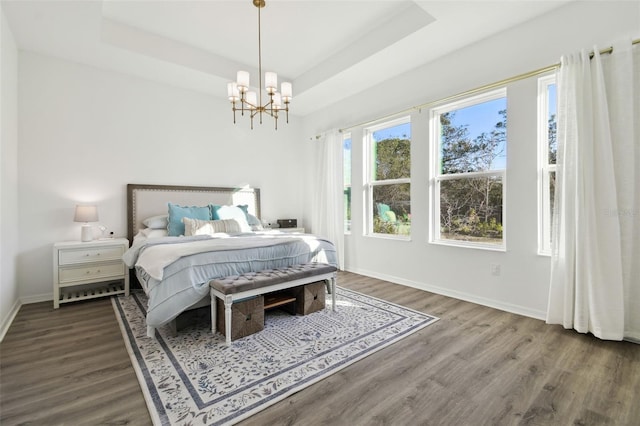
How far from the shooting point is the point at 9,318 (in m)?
2.75

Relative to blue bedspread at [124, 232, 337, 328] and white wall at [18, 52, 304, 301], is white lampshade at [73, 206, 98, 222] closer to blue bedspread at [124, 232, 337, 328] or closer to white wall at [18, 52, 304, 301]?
white wall at [18, 52, 304, 301]

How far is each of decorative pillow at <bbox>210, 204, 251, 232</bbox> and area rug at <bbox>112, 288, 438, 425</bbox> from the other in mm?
1365

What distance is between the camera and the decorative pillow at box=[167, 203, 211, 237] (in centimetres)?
368

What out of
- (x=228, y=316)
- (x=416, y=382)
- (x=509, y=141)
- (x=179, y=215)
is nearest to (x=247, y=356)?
(x=228, y=316)

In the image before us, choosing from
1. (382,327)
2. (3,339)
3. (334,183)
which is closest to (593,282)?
(382,327)

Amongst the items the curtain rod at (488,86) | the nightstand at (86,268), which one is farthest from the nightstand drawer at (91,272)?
the curtain rod at (488,86)

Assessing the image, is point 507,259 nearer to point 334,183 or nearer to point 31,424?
point 334,183

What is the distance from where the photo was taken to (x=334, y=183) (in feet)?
16.0

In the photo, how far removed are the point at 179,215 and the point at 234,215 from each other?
0.71m

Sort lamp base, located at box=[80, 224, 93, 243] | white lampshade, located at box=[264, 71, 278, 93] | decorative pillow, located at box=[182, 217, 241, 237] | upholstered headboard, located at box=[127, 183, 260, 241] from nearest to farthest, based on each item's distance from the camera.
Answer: white lampshade, located at box=[264, 71, 278, 93] < lamp base, located at box=[80, 224, 93, 243] < decorative pillow, located at box=[182, 217, 241, 237] < upholstered headboard, located at box=[127, 183, 260, 241]

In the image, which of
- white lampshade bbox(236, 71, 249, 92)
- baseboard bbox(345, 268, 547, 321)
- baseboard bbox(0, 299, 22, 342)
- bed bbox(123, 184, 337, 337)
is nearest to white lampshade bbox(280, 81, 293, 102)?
white lampshade bbox(236, 71, 249, 92)

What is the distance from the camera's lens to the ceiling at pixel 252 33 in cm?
275

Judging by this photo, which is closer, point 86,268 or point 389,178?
point 86,268

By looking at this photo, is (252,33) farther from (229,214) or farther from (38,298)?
(38,298)
